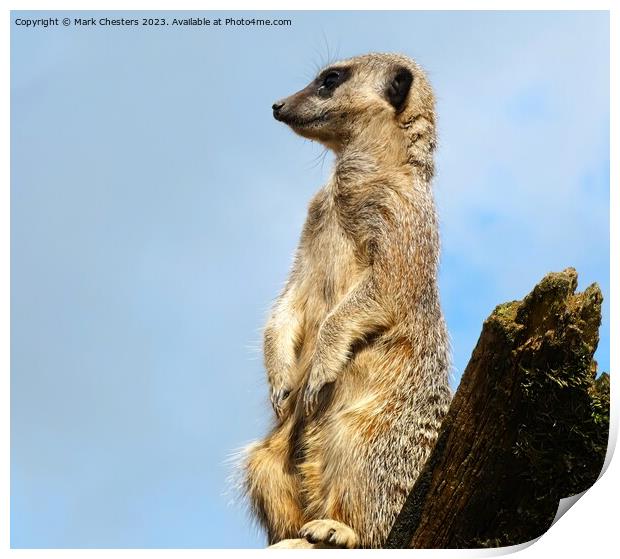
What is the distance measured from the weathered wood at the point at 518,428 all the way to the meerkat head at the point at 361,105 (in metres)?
1.37

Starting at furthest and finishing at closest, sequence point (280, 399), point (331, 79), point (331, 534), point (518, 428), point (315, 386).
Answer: point (331, 79), point (280, 399), point (315, 386), point (331, 534), point (518, 428)

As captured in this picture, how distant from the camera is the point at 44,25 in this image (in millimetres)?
4160

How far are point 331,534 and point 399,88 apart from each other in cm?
209

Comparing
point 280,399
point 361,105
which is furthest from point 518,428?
point 361,105

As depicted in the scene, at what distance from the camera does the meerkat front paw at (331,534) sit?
3.71m

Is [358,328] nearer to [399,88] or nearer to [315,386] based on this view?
[315,386]

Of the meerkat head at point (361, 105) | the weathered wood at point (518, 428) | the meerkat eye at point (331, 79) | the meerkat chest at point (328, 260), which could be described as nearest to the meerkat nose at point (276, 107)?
the meerkat head at point (361, 105)

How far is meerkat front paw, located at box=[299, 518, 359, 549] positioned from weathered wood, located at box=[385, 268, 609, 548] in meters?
0.21

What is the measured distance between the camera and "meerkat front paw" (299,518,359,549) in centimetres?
371

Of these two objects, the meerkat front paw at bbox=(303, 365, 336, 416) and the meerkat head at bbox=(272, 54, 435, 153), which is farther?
the meerkat head at bbox=(272, 54, 435, 153)

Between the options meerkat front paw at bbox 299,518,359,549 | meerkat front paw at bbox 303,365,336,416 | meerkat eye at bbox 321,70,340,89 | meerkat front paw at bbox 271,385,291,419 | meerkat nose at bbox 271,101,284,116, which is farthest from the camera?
meerkat eye at bbox 321,70,340,89

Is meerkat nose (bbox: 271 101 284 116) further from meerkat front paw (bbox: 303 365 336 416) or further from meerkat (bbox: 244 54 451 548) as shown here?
meerkat front paw (bbox: 303 365 336 416)

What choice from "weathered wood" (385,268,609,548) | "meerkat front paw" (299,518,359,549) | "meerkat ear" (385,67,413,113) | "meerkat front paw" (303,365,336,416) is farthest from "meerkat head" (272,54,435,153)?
"meerkat front paw" (299,518,359,549)

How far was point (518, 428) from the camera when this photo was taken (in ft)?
11.0
